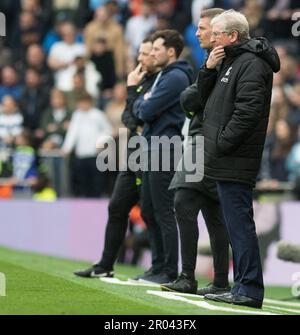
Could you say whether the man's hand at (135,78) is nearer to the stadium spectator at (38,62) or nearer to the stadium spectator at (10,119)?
the stadium spectator at (10,119)

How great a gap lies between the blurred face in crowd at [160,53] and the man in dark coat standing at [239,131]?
1756 mm

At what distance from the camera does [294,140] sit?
17.0 meters

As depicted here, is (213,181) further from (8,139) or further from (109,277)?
(8,139)

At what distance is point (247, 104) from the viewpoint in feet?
29.1

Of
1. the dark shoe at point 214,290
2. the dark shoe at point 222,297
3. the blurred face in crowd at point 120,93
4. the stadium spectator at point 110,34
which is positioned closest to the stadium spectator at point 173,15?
the stadium spectator at point 110,34

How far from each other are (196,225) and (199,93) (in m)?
1.15

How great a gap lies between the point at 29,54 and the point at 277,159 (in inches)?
264

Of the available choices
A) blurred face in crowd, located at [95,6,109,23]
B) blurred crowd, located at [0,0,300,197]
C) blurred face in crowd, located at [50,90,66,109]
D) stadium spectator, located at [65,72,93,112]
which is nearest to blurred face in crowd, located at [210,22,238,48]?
blurred crowd, located at [0,0,300,197]

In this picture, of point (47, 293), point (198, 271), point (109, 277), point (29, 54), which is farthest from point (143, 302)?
point (29, 54)

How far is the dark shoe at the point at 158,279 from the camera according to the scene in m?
10.9

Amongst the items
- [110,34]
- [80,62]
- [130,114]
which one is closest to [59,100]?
[80,62]

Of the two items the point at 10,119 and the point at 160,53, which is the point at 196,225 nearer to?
the point at 160,53

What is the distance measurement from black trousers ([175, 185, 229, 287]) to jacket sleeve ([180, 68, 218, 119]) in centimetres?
61

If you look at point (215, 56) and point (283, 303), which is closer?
point (215, 56)
